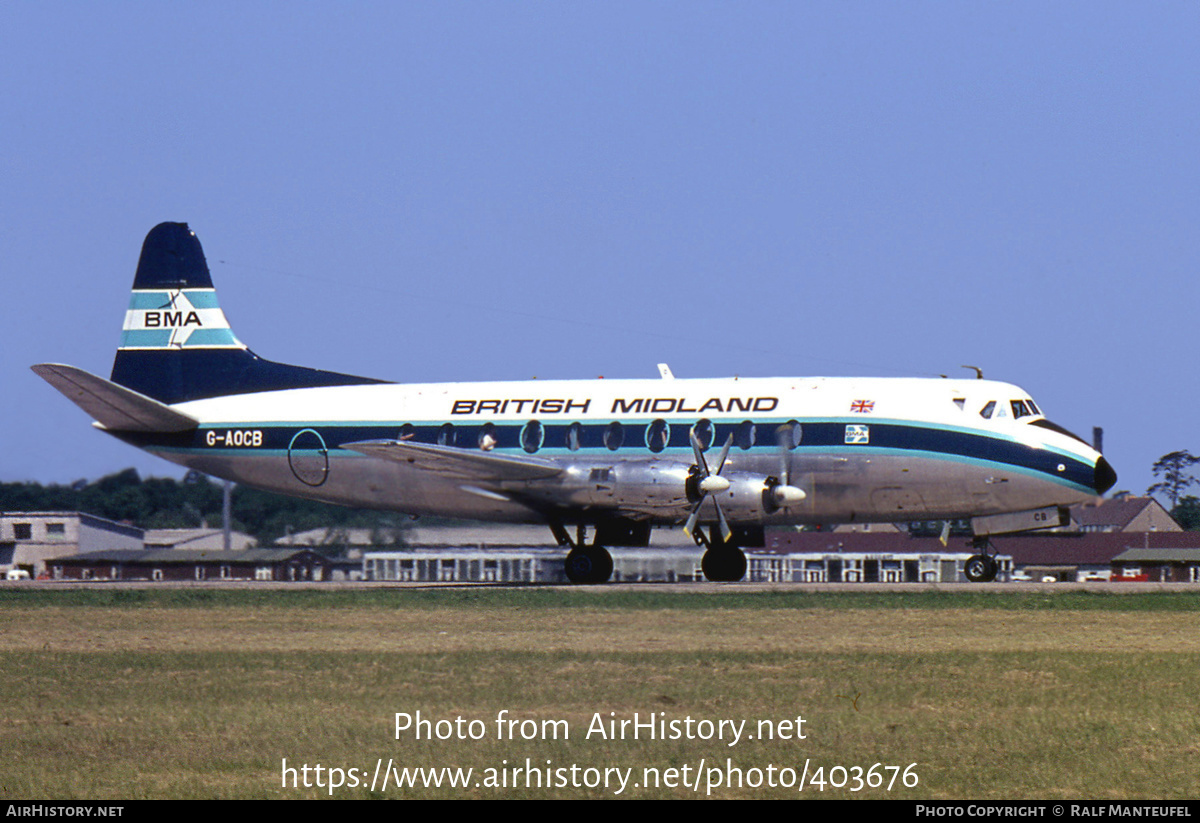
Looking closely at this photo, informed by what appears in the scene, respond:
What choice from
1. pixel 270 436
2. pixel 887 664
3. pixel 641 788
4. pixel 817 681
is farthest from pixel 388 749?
pixel 270 436

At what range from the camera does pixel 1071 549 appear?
71375mm

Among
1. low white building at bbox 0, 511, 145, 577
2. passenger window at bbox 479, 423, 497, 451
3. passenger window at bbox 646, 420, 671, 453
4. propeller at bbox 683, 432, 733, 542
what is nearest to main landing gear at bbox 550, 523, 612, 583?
propeller at bbox 683, 432, 733, 542

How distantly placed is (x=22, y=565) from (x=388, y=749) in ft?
159

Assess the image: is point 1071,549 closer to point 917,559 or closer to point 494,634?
point 917,559

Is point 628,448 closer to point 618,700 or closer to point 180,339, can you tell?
point 180,339

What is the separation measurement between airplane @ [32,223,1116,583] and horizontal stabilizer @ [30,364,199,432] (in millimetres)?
66

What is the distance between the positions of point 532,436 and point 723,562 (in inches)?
222

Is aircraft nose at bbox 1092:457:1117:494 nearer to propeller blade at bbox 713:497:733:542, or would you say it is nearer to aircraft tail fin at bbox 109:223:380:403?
propeller blade at bbox 713:497:733:542

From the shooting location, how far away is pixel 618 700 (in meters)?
15.6

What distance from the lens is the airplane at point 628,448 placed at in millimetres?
33125

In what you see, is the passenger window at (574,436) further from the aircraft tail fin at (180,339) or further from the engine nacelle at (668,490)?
the aircraft tail fin at (180,339)

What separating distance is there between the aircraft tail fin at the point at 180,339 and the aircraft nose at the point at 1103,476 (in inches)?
792

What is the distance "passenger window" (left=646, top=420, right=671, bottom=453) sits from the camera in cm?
3450

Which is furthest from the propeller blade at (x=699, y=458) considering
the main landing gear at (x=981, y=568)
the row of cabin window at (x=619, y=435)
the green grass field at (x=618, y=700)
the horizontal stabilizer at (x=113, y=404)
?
the horizontal stabilizer at (x=113, y=404)
